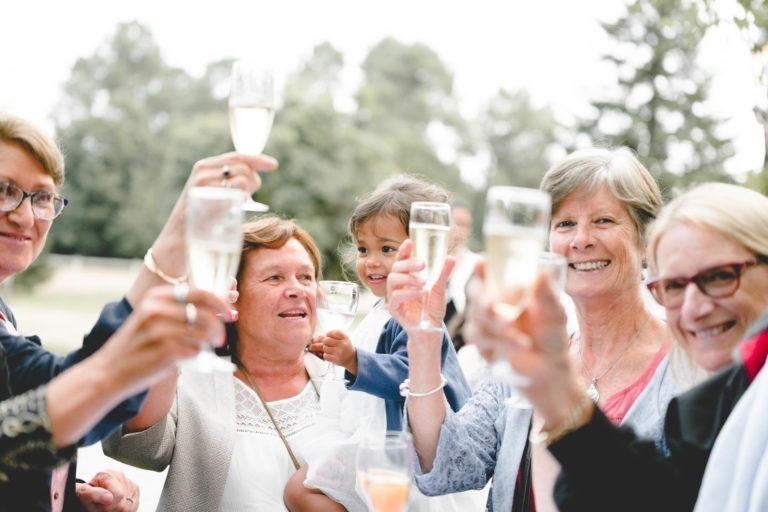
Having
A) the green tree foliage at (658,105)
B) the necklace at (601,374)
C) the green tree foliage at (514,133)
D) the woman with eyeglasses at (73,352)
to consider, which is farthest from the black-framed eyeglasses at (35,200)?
the green tree foliage at (514,133)

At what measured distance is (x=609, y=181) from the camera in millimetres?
3336

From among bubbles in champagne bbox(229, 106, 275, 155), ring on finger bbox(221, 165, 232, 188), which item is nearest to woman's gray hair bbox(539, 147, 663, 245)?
bubbles in champagne bbox(229, 106, 275, 155)

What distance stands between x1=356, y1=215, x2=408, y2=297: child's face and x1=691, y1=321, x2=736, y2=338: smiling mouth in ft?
7.28

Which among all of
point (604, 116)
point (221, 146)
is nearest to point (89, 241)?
point (221, 146)

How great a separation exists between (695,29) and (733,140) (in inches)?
969

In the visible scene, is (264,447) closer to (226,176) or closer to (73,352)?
(73,352)

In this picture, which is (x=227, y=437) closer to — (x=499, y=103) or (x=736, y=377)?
(x=736, y=377)

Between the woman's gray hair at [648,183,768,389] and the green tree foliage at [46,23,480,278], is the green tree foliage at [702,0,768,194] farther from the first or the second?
the green tree foliage at [46,23,480,278]

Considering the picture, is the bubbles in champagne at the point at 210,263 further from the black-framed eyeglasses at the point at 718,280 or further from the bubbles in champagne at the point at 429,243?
the black-framed eyeglasses at the point at 718,280

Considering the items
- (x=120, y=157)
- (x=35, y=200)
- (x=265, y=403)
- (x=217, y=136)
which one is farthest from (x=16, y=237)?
(x=120, y=157)

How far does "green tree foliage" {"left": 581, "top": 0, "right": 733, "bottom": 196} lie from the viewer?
27375mm

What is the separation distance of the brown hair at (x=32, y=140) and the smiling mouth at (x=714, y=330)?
7.47ft

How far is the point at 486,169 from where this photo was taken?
55500mm

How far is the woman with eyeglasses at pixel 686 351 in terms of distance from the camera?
74.2 inches
